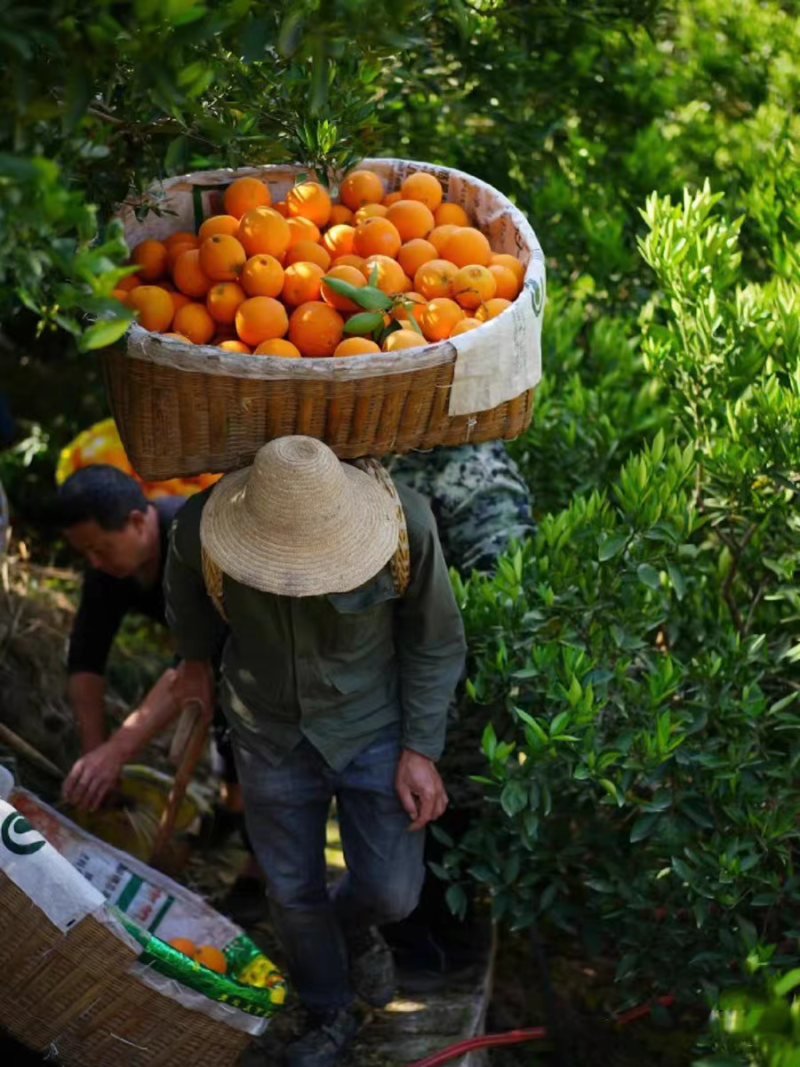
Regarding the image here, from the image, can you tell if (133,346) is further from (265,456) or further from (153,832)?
(153,832)

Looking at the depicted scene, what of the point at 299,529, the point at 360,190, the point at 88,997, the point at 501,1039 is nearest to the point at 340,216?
the point at 360,190

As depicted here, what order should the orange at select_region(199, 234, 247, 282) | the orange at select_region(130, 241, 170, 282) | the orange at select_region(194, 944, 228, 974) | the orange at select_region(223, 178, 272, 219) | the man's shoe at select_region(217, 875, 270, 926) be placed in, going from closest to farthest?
the orange at select_region(199, 234, 247, 282)
the orange at select_region(130, 241, 170, 282)
the orange at select_region(223, 178, 272, 219)
the orange at select_region(194, 944, 228, 974)
the man's shoe at select_region(217, 875, 270, 926)

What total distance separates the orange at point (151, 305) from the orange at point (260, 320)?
160mm

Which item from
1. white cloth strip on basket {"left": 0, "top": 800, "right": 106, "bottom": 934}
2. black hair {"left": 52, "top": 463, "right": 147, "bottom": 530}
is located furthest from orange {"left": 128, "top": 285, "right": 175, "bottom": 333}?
white cloth strip on basket {"left": 0, "top": 800, "right": 106, "bottom": 934}

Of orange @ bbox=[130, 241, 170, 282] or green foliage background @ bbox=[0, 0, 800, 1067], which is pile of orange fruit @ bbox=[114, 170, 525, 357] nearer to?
orange @ bbox=[130, 241, 170, 282]

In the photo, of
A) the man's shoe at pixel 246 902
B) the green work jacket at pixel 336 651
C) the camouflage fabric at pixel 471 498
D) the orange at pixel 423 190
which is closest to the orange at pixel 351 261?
the orange at pixel 423 190

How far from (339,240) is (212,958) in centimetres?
183

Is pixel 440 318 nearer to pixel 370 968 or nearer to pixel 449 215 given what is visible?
pixel 449 215

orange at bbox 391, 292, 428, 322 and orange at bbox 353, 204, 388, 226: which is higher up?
orange at bbox 353, 204, 388, 226

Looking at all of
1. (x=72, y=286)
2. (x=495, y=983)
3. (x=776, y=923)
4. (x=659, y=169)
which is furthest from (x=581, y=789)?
(x=659, y=169)

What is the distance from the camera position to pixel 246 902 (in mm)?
4395

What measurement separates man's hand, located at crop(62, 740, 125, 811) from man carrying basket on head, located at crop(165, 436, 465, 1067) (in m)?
0.55

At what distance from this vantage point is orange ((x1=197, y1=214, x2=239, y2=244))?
3080 millimetres

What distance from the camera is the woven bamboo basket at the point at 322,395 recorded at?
9.11 ft
